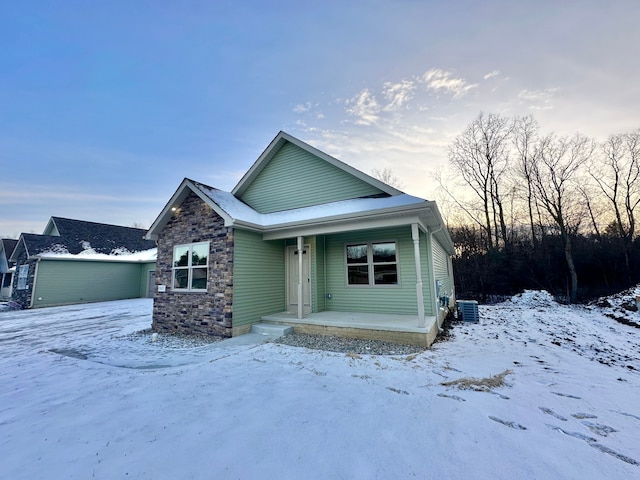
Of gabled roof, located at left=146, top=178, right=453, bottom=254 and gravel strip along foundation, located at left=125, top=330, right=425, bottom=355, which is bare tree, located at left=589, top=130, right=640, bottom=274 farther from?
gravel strip along foundation, located at left=125, top=330, right=425, bottom=355

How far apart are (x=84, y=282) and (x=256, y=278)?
1546 centimetres

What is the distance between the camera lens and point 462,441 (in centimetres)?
249

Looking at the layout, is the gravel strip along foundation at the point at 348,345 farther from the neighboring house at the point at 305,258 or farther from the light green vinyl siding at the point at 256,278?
the light green vinyl siding at the point at 256,278

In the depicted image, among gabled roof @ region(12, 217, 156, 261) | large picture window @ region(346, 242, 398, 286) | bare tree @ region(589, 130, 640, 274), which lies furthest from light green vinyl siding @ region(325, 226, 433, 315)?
bare tree @ region(589, 130, 640, 274)

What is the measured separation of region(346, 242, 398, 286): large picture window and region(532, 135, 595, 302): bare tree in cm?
1422

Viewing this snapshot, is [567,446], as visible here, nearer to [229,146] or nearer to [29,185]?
[229,146]

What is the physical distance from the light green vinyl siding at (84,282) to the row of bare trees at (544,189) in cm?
2367

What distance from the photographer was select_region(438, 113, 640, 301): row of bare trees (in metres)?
16.1

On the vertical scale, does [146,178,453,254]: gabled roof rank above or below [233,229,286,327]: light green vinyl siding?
above

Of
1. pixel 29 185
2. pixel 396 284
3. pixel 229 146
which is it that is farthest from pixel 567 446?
pixel 29 185

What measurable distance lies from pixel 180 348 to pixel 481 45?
12.0 m

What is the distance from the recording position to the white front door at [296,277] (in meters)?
8.30

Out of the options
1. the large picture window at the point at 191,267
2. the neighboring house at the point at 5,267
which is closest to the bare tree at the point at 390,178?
the large picture window at the point at 191,267

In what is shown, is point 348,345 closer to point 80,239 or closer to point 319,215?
point 319,215
